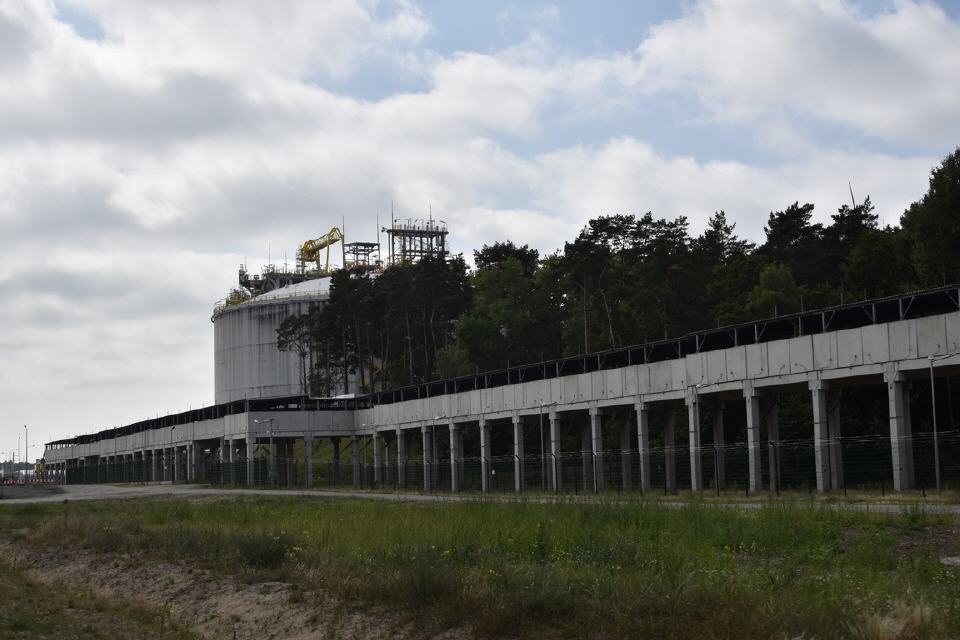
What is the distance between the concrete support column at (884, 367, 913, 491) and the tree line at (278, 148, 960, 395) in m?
17.2

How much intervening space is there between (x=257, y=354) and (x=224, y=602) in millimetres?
131271

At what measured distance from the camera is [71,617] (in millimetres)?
22094

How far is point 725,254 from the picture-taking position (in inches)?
4961

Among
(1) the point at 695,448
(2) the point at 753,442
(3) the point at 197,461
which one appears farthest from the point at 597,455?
(3) the point at 197,461

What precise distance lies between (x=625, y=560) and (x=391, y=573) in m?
4.21

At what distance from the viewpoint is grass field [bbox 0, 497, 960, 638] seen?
1529cm

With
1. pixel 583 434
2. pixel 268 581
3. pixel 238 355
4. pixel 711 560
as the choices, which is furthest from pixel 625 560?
pixel 238 355

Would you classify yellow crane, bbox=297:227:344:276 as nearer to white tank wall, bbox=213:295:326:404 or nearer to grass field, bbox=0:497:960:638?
white tank wall, bbox=213:295:326:404

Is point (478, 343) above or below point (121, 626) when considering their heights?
above

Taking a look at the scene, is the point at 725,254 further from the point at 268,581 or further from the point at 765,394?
the point at 268,581

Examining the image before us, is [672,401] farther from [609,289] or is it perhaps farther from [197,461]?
[197,461]

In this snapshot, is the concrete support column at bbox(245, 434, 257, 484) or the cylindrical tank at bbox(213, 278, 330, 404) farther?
the cylindrical tank at bbox(213, 278, 330, 404)

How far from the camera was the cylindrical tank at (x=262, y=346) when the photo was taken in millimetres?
Answer: 148875

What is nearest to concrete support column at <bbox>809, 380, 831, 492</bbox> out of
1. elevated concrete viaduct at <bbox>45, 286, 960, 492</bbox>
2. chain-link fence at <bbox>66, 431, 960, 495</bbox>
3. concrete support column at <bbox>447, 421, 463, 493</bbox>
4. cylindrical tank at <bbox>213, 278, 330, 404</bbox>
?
elevated concrete viaduct at <bbox>45, 286, 960, 492</bbox>
